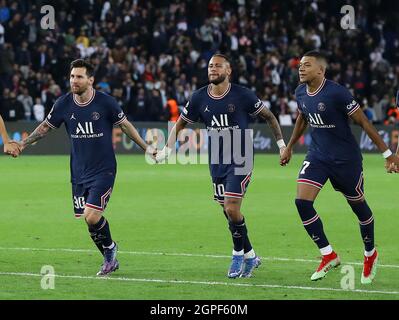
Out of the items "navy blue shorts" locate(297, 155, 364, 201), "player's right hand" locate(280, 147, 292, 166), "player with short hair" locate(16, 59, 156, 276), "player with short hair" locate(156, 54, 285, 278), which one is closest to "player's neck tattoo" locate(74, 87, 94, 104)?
"player with short hair" locate(16, 59, 156, 276)

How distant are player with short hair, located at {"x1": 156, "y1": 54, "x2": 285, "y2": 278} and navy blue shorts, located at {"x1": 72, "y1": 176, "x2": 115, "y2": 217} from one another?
3.89ft

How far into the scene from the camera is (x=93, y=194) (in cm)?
1173

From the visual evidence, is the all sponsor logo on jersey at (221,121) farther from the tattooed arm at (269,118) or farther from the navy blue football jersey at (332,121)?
the navy blue football jersey at (332,121)

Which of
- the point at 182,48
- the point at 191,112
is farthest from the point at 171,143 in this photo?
the point at 182,48

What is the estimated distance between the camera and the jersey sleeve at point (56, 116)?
12.2m

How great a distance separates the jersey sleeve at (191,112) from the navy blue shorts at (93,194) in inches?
44.8

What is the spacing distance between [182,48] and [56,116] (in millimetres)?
25284

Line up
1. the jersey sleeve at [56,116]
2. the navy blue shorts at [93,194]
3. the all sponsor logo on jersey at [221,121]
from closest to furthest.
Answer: the navy blue shorts at [93,194] < the all sponsor logo on jersey at [221,121] < the jersey sleeve at [56,116]

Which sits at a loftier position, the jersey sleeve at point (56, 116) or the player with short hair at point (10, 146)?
the jersey sleeve at point (56, 116)

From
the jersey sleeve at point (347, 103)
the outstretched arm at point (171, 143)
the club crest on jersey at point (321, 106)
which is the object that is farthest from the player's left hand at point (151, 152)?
the jersey sleeve at point (347, 103)

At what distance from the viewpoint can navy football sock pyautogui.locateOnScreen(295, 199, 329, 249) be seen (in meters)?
11.5

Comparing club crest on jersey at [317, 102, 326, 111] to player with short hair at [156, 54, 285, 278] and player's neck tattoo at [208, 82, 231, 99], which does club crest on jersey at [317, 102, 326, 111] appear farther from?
player's neck tattoo at [208, 82, 231, 99]

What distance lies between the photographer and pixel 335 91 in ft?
38.0
